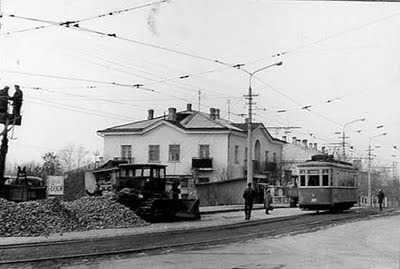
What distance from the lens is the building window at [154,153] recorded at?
59.8 m

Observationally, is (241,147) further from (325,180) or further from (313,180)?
(325,180)

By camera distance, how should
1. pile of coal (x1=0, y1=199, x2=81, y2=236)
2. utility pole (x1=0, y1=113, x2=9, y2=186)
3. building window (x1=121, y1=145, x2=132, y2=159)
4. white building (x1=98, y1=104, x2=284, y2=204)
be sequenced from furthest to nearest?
building window (x1=121, y1=145, x2=132, y2=159) → white building (x1=98, y1=104, x2=284, y2=204) → utility pole (x1=0, y1=113, x2=9, y2=186) → pile of coal (x1=0, y1=199, x2=81, y2=236)

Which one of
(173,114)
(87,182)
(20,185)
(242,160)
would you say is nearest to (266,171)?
(242,160)

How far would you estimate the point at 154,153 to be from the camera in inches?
2377

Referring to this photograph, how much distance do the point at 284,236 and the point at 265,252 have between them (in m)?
5.05

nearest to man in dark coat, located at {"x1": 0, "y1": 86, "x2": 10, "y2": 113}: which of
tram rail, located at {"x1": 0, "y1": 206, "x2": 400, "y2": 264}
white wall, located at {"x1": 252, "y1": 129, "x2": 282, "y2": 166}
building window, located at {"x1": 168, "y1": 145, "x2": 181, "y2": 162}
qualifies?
tram rail, located at {"x1": 0, "y1": 206, "x2": 400, "y2": 264}

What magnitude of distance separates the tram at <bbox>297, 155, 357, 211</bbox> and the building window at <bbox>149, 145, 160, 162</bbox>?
25.3 meters

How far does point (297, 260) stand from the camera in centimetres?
1295

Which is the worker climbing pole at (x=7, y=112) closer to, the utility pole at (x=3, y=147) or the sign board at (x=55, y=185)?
the utility pole at (x=3, y=147)

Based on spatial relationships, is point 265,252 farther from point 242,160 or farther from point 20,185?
point 242,160

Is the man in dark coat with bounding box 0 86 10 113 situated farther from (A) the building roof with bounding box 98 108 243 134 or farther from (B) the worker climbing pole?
(A) the building roof with bounding box 98 108 243 134

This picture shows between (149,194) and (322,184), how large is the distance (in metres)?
11.7

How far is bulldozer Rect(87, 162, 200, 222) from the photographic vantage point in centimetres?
2700

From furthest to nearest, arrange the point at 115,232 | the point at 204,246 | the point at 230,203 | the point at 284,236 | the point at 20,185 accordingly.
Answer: the point at 230,203
the point at 20,185
the point at 115,232
the point at 284,236
the point at 204,246
